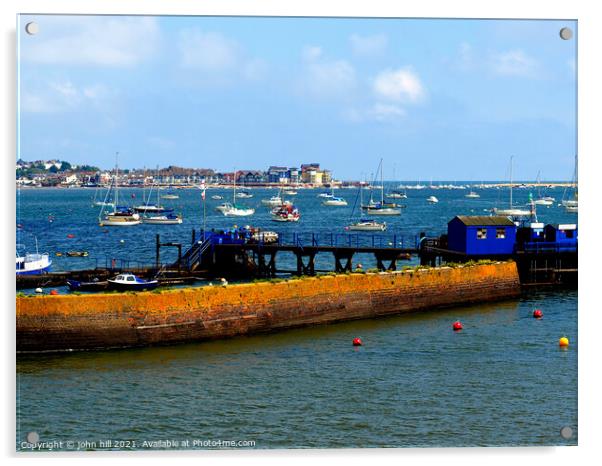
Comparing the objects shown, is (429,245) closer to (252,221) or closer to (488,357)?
(488,357)

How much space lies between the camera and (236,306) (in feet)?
128

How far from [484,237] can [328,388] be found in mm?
24869

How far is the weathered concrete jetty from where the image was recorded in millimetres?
34625

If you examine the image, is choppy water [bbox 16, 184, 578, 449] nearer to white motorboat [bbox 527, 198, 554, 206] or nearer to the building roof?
the building roof

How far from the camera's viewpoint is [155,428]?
1048 inches

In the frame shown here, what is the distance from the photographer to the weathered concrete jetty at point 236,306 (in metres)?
34.6

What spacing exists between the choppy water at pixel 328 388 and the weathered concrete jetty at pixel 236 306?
2.09 feet

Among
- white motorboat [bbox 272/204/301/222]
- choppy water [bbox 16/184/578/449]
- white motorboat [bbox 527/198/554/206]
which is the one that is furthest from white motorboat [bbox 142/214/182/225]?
choppy water [bbox 16/184/578/449]

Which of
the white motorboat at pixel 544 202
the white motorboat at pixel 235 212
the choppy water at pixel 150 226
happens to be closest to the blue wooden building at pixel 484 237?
the choppy water at pixel 150 226

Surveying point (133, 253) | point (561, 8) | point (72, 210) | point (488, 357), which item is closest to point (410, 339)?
point (488, 357)

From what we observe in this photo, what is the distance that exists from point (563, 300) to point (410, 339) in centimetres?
1337

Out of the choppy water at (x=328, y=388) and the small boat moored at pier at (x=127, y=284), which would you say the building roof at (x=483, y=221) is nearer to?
the choppy water at (x=328, y=388)

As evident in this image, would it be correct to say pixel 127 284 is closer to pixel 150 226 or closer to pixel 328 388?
pixel 328 388

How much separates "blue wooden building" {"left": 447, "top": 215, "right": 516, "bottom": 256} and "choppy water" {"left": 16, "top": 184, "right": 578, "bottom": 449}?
10156 millimetres
